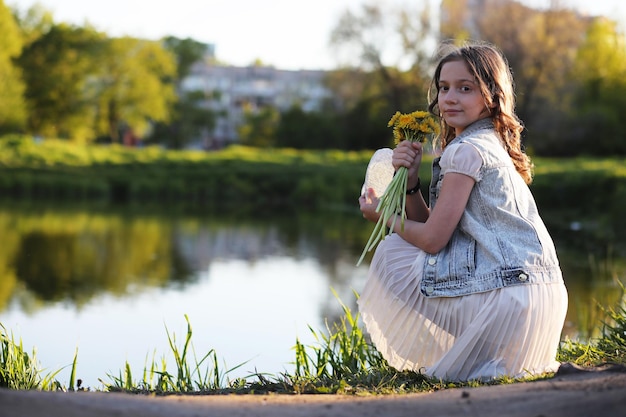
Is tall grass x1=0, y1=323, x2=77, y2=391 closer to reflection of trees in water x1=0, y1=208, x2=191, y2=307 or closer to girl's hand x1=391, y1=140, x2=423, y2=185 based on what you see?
girl's hand x1=391, y1=140, x2=423, y2=185

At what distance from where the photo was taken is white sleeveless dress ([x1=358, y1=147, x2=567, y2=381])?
3357 mm

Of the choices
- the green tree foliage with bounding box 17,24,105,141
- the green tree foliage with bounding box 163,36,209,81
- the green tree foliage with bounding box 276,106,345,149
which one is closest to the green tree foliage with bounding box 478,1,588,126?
the green tree foliage with bounding box 276,106,345,149

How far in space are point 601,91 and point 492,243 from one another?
37.7 metres

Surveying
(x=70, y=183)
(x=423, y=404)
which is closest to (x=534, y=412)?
(x=423, y=404)

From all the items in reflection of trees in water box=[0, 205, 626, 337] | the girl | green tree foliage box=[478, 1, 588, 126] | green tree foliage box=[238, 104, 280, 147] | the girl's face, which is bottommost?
reflection of trees in water box=[0, 205, 626, 337]

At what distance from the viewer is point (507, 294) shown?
334 cm

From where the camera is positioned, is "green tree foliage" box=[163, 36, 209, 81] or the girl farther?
"green tree foliage" box=[163, 36, 209, 81]

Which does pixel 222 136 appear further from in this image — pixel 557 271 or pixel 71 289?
pixel 557 271

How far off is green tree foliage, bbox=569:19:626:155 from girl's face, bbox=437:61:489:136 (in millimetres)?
32704

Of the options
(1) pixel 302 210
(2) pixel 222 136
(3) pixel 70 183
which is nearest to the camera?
(1) pixel 302 210

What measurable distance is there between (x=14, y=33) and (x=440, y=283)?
1263 inches

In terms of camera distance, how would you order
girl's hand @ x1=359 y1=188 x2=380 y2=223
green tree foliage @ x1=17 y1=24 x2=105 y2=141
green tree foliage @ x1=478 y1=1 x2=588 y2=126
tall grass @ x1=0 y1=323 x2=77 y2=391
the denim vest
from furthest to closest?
1. green tree foliage @ x1=17 y1=24 x2=105 y2=141
2. green tree foliage @ x1=478 y1=1 x2=588 y2=126
3. tall grass @ x1=0 y1=323 x2=77 y2=391
4. girl's hand @ x1=359 y1=188 x2=380 y2=223
5. the denim vest

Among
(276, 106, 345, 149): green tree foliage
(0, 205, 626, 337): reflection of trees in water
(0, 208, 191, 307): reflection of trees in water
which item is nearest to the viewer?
(0, 205, 626, 337): reflection of trees in water

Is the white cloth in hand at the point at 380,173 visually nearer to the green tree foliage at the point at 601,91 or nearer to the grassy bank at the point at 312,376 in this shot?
the grassy bank at the point at 312,376
